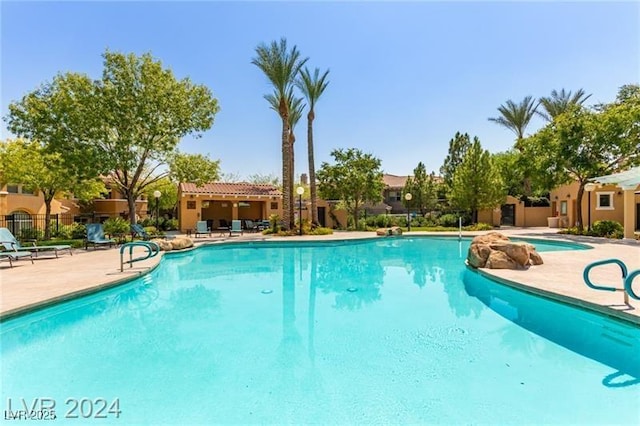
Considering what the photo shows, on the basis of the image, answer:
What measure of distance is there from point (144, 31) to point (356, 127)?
51.1 feet

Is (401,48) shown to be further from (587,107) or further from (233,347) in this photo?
(233,347)

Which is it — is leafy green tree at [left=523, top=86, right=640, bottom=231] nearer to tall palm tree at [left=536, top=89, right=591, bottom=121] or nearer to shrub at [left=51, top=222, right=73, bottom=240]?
tall palm tree at [left=536, top=89, right=591, bottom=121]

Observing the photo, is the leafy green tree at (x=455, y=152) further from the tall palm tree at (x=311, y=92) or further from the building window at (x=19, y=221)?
the building window at (x=19, y=221)

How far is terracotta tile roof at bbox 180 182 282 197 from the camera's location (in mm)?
23775

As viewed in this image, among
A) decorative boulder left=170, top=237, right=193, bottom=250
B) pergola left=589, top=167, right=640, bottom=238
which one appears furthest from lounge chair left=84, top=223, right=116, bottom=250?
pergola left=589, top=167, right=640, bottom=238

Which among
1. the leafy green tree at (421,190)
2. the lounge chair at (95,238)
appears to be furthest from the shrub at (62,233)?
the leafy green tree at (421,190)

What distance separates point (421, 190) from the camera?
27.4m

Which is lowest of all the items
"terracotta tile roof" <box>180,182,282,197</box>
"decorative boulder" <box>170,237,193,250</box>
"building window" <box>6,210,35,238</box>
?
"decorative boulder" <box>170,237,193,250</box>

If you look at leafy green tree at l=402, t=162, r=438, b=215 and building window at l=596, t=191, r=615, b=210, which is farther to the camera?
leafy green tree at l=402, t=162, r=438, b=215

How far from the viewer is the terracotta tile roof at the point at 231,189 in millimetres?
23775

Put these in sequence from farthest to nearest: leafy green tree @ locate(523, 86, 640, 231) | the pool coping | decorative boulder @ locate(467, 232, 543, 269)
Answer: leafy green tree @ locate(523, 86, 640, 231) → decorative boulder @ locate(467, 232, 543, 269) → the pool coping

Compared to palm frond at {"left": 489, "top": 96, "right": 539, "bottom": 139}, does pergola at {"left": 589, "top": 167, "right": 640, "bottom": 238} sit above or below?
below

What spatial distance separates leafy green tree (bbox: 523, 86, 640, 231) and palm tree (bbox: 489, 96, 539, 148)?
1175 cm

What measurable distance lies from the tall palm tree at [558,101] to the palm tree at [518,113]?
2.57 feet
